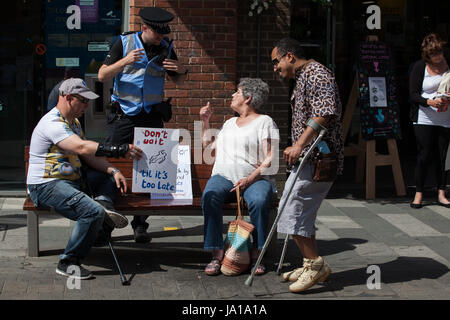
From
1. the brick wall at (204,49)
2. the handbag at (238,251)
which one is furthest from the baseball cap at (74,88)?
the brick wall at (204,49)

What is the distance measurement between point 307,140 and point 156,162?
1375mm

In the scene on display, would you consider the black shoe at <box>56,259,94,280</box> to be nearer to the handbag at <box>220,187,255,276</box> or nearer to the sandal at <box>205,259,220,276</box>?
the sandal at <box>205,259,220,276</box>

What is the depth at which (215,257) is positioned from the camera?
614 centimetres

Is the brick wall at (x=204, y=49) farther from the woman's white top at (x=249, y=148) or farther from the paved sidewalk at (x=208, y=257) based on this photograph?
the woman's white top at (x=249, y=148)

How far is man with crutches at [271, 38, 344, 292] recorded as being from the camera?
543 centimetres

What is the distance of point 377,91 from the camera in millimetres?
9266

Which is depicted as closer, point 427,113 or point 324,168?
point 324,168

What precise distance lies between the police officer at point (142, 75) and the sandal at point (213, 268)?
136 centimetres

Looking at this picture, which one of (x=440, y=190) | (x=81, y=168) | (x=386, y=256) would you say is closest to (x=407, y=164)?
(x=440, y=190)

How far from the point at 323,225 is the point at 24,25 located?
4152 millimetres

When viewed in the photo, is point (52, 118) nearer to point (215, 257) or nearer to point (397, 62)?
point (215, 257)

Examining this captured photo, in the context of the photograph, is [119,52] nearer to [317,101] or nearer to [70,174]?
Answer: [70,174]

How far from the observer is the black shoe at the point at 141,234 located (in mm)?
6941

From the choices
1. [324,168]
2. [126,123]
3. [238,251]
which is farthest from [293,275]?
[126,123]
